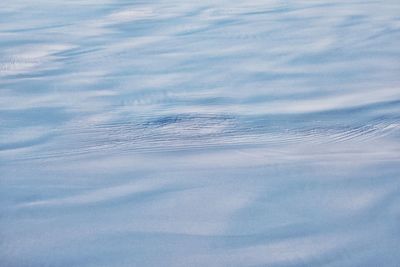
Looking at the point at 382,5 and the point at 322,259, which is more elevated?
the point at 382,5

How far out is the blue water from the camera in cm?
137

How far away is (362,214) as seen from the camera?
4.78 feet

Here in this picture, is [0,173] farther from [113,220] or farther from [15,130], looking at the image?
[113,220]

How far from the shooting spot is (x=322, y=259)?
4.26 feet

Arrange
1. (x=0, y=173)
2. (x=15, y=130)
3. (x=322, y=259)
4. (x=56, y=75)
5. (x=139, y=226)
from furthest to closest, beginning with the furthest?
(x=56, y=75), (x=15, y=130), (x=0, y=173), (x=139, y=226), (x=322, y=259)

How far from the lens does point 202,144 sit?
6.05ft

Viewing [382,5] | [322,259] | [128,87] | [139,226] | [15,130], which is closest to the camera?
[322,259]

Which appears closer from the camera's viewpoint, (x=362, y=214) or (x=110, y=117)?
(x=362, y=214)

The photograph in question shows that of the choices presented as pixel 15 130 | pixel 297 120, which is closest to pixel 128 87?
pixel 15 130

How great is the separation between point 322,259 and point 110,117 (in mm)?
1084

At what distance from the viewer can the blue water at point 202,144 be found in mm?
1366

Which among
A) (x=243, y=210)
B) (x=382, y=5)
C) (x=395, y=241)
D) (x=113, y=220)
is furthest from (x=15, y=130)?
(x=382, y=5)

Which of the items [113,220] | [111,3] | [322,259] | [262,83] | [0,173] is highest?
[111,3]

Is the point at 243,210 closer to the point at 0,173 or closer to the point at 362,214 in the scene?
the point at 362,214
